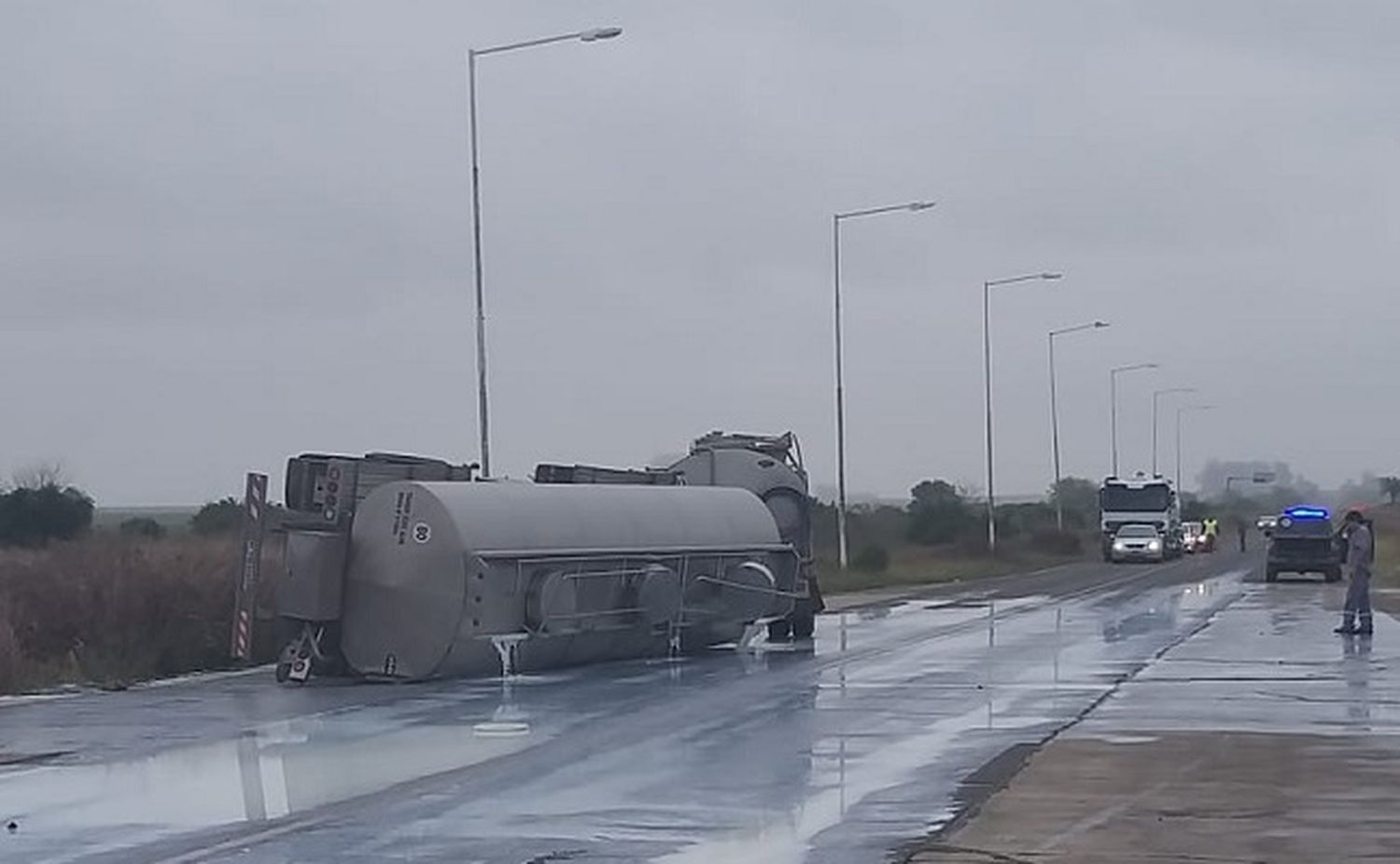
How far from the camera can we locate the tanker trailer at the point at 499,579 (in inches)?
1059

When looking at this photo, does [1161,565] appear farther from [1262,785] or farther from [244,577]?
[1262,785]

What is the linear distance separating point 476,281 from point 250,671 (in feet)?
28.9

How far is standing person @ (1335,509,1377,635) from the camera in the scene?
33.3 metres

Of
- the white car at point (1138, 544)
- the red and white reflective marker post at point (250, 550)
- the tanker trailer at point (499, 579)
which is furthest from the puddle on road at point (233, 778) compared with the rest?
the white car at point (1138, 544)

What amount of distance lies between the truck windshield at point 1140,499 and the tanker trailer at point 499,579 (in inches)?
2244

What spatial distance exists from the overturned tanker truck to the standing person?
838cm

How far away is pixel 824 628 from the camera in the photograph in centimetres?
3894

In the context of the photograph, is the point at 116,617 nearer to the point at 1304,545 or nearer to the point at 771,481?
the point at 771,481

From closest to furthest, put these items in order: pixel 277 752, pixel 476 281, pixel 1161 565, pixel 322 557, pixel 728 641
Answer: pixel 277 752 < pixel 322 557 < pixel 728 641 < pixel 476 281 < pixel 1161 565

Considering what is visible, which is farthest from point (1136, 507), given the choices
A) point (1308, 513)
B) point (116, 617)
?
point (116, 617)

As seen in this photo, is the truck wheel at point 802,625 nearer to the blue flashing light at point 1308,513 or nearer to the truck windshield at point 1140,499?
the blue flashing light at point 1308,513

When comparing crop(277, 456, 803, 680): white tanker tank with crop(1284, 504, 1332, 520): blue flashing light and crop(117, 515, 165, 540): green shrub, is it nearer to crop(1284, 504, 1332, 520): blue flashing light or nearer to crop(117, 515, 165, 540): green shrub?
crop(117, 515, 165, 540): green shrub

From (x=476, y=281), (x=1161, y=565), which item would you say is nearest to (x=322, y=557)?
(x=476, y=281)

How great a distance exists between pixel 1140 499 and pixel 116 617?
61.1m
